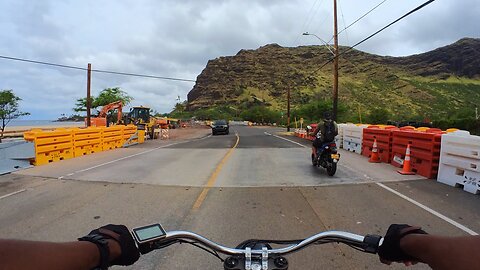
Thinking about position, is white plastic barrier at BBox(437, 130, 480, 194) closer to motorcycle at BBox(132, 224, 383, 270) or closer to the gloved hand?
motorcycle at BBox(132, 224, 383, 270)

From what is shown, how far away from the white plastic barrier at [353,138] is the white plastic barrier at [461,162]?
7.16 metres

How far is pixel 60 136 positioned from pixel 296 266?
13.9 meters

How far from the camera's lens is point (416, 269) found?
13.7 ft

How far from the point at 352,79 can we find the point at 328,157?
125542mm

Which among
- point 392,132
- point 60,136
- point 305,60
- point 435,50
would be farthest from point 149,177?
point 435,50

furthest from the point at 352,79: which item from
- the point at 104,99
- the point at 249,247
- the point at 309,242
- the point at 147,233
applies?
the point at 147,233

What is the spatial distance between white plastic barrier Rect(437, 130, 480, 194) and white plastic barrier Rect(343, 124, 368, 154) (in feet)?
23.5

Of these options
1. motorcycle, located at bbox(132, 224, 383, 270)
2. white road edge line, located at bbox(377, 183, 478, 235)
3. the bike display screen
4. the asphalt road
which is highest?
the bike display screen

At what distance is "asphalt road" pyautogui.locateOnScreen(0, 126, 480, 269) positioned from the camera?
5.22 metres

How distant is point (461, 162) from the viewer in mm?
9070

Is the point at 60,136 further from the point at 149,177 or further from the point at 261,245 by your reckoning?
the point at 261,245

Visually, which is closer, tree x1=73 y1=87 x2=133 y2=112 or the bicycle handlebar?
the bicycle handlebar

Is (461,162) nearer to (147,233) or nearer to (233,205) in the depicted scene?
(233,205)

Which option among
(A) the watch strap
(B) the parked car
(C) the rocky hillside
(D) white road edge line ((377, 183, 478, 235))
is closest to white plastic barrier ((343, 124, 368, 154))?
(D) white road edge line ((377, 183, 478, 235))
